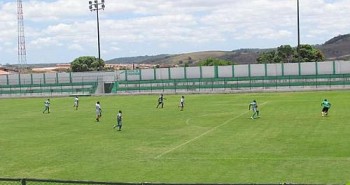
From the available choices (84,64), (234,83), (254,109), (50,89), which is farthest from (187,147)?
(84,64)

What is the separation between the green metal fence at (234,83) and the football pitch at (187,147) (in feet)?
104

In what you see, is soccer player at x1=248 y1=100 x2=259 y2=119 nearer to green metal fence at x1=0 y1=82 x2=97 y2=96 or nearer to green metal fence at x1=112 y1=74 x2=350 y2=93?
green metal fence at x1=112 y1=74 x2=350 y2=93

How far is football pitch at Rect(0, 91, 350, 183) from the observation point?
21766 mm

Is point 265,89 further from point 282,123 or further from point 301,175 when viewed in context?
point 301,175

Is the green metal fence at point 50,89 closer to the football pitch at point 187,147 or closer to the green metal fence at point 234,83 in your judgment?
the green metal fence at point 234,83

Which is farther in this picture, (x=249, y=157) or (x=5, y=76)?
(x=5, y=76)

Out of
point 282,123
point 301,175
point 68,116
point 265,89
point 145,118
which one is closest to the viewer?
point 301,175

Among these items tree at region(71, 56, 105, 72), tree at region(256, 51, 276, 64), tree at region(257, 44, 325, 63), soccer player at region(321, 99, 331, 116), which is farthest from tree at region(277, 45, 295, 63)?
soccer player at region(321, 99, 331, 116)

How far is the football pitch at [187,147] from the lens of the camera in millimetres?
21766

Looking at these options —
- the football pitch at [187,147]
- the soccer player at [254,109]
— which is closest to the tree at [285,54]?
the football pitch at [187,147]

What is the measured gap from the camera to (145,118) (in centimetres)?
4538

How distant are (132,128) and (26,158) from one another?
481 inches

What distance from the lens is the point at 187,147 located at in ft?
94.2

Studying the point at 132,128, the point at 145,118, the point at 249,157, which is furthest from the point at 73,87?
the point at 249,157
